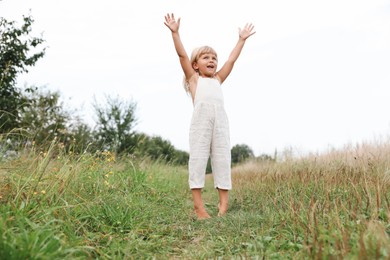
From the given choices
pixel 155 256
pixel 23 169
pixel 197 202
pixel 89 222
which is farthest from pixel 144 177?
pixel 155 256

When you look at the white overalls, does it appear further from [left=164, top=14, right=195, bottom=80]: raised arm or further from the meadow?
the meadow

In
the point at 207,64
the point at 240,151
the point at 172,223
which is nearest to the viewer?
the point at 172,223

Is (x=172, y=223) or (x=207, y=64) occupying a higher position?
(x=207, y=64)

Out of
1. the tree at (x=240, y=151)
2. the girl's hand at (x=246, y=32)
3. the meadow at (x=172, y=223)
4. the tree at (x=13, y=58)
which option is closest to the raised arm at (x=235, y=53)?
the girl's hand at (x=246, y=32)

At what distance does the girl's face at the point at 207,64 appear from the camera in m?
4.39

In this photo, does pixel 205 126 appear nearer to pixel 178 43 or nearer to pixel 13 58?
pixel 178 43

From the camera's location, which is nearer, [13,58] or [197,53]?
[197,53]

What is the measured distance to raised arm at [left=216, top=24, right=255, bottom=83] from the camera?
4.61m

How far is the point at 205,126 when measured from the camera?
4.16 m

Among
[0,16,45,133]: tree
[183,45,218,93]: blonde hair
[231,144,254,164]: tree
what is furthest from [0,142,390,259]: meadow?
[231,144,254,164]: tree

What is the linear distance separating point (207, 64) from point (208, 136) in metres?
0.84

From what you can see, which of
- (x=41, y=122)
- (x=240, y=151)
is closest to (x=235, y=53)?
(x=41, y=122)

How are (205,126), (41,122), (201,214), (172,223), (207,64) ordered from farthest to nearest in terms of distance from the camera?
1. (41,122)
2. (207,64)
3. (205,126)
4. (201,214)
5. (172,223)

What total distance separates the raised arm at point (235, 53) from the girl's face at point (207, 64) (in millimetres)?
178
